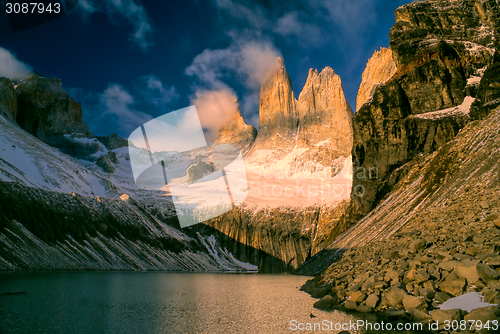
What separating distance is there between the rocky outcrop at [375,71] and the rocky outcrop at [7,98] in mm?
130911

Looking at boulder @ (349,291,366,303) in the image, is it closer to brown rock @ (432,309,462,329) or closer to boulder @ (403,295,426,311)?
boulder @ (403,295,426,311)

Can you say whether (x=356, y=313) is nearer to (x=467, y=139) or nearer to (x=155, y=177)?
(x=467, y=139)

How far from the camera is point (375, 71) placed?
376ft

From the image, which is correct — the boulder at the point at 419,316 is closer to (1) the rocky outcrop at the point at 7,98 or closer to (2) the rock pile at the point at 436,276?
(2) the rock pile at the point at 436,276

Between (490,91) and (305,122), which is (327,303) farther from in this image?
(305,122)

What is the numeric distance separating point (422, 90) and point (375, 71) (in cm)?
6064

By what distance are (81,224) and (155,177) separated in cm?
10967

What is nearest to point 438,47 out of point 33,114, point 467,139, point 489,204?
point 467,139

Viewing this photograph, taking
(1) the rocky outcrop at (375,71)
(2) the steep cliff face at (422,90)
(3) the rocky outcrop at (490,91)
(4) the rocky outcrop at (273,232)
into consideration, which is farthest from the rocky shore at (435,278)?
(1) the rocky outcrop at (375,71)

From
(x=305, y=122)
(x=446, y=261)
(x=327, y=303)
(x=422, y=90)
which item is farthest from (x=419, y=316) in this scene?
(x=305, y=122)

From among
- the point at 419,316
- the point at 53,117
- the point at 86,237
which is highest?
the point at 53,117

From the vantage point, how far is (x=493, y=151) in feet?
106

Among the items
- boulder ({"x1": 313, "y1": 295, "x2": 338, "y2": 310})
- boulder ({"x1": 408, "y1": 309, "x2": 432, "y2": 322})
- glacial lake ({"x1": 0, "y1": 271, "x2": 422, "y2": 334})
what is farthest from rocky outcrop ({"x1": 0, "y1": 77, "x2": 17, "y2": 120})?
boulder ({"x1": 408, "y1": 309, "x2": 432, "y2": 322})

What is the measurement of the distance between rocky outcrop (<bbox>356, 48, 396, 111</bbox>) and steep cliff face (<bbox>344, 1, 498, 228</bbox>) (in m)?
44.5
